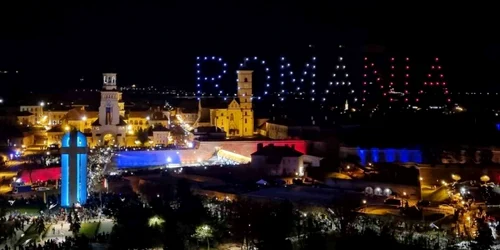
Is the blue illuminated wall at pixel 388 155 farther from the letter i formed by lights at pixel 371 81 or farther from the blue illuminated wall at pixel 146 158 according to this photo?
the letter i formed by lights at pixel 371 81

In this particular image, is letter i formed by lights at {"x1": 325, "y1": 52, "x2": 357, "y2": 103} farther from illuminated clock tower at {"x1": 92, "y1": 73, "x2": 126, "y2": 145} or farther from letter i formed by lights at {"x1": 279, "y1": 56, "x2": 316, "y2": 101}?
illuminated clock tower at {"x1": 92, "y1": 73, "x2": 126, "y2": 145}

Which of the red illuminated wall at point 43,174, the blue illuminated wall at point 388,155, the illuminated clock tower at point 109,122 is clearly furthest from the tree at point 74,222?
the illuminated clock tower at point 109,122

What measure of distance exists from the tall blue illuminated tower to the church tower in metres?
8.22

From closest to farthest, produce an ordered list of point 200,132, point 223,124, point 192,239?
point 192,239 → point 200,132 → point 223,124

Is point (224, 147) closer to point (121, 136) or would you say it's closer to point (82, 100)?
point (121, 136)

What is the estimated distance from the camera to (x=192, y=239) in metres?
9.42

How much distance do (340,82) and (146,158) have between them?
11.1 meters

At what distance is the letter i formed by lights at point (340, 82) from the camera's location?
81.8 ft

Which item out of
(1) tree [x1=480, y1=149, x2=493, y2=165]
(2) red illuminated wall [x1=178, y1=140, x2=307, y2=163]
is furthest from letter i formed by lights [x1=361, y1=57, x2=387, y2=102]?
(1) tree [x1=480, y1=149, x2=493, y2=165]

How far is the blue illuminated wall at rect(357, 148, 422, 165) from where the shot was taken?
14930 millimetres

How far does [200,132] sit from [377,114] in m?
5.58

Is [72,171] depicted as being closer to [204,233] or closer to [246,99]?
[204,233]

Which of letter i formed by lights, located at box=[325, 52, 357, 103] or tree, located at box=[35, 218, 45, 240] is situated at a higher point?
letter i formed by lights, located at box=[325, 52, 357, 103]

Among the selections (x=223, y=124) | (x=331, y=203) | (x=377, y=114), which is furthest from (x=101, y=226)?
(x=377, y=114)
